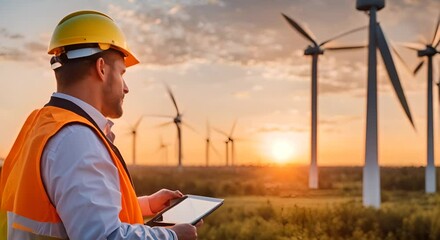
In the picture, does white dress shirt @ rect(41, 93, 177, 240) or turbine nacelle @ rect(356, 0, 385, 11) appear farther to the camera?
turbine nacelle @ rect(356, 0, 385, 11)

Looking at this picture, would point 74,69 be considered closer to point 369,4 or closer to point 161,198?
point 161,198

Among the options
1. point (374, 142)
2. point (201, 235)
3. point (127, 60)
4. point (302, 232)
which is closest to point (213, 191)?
point (374, 142)

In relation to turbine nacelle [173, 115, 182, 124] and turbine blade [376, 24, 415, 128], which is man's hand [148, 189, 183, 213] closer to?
turbine blade [376, 24, 415, 128]

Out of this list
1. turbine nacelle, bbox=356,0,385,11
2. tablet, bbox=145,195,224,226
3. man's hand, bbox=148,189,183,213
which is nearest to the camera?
tablet, bbox=145,195,224,226

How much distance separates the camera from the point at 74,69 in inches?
80.0

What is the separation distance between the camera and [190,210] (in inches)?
89.4

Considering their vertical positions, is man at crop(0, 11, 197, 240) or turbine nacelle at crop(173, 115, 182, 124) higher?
turbine nacelle at crop(173, 115, 182, 124)

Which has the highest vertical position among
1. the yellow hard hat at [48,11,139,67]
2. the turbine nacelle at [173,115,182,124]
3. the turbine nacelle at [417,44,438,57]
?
the turbine nacelle at [417,44,438,57]

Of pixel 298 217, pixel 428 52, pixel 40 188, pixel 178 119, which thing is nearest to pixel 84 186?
pixel 40 188

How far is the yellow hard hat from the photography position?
2.06 meters

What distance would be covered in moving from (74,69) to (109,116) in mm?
191

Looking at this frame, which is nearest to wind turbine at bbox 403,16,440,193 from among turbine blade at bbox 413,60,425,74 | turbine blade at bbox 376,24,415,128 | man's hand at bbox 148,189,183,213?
turbine blade at bbox 413,60,425,74

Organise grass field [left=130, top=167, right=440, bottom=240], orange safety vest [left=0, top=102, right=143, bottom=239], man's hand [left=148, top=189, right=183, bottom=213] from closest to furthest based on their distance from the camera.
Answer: orange safety vest [left=0, top=102, right=143, bottom=239] → man's hand [left=148, top=189, right=183, bottom=213] → grass field [left=130, top=167, right=440, bottom=240]

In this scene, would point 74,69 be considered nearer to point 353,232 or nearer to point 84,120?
point 84,120
